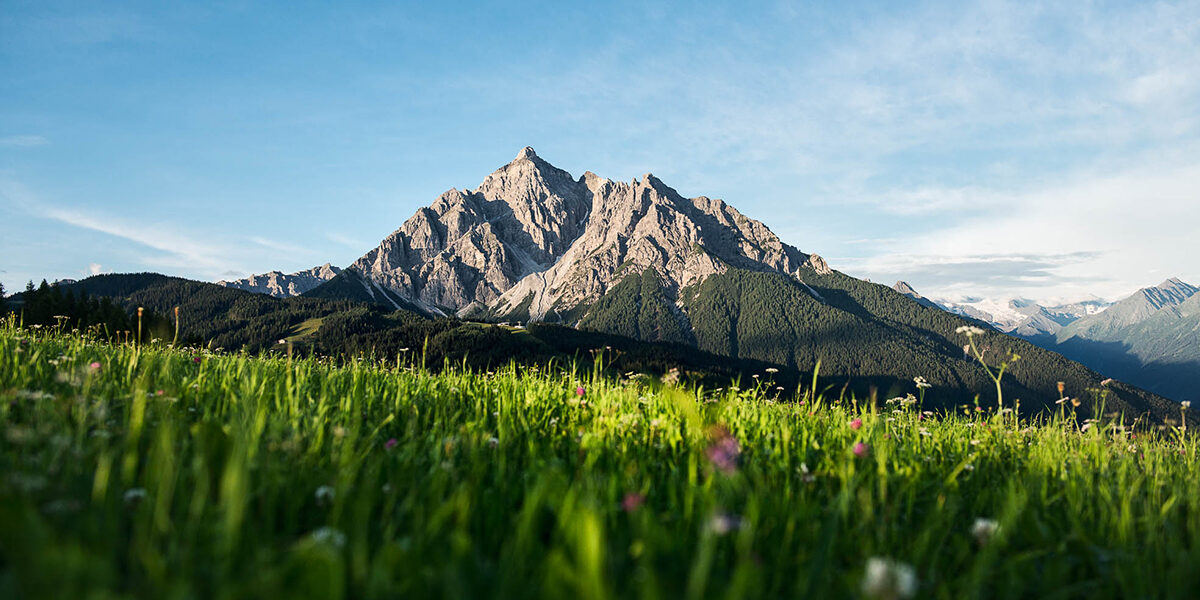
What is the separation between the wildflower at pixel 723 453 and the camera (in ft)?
10.2

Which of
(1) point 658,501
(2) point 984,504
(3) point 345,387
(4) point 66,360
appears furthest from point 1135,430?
(4) point 66,360

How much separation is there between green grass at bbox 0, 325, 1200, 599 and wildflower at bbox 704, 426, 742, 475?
0.18 feet

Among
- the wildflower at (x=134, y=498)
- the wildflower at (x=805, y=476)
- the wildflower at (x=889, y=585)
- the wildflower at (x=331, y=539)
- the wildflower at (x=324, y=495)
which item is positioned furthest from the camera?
the wildflower at (x=805, y=476)

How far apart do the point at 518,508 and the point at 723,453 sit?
143 cm

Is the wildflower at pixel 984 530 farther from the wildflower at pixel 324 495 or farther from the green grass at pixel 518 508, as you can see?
the wildflower at pixel 324 495

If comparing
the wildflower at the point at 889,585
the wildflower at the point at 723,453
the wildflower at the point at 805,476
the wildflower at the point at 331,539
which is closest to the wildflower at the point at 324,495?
the wildflower at the point at 331,539

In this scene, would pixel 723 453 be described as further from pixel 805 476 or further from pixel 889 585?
pixel 889 585

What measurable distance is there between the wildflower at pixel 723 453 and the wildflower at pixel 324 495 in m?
2.21

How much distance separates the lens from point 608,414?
6098 millimetres

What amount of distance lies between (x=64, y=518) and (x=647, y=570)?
8.49 feet

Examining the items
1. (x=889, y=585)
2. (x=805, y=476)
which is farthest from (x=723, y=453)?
(x=889, y=585)

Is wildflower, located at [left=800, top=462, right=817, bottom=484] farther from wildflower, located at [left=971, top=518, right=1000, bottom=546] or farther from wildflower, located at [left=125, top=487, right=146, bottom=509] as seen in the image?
wildflower, located at [left=125, top=487, right=146, bottom=509]

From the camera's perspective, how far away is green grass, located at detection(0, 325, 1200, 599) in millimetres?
2148

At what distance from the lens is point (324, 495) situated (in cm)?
320
